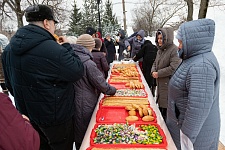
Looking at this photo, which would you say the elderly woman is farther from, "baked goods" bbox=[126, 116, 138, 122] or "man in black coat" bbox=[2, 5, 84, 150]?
"man in black coat" bbox=[2, 5, 84, 150]

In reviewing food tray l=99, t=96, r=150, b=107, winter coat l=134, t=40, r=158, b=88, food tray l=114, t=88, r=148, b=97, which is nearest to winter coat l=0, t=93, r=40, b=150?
food tray l=99, t=96, r=150, b=107

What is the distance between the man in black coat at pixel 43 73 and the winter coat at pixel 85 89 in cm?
27

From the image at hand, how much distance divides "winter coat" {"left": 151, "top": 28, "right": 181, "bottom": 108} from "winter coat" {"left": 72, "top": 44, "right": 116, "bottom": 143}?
40.9 inches

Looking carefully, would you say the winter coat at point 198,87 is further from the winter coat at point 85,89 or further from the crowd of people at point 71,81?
the winter coat at point 85,89

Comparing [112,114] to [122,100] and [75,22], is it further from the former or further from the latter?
[75,22]

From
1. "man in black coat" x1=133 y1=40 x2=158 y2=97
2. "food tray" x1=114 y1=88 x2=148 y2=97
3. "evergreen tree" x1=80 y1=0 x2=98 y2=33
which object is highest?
"evergreen tree" x1=80 y1=0 x2=98 y2=33

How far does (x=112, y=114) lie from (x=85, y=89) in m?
0.42

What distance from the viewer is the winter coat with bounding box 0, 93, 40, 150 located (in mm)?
827

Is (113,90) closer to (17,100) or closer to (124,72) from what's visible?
(17,100)

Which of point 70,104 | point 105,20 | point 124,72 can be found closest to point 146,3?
point 105,20

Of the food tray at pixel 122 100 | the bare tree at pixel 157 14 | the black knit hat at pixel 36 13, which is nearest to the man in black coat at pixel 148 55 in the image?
the food tray at pixel 122 100

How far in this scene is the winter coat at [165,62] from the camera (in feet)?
8.97

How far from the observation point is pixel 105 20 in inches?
1097

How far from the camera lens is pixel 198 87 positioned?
140 centimetres
